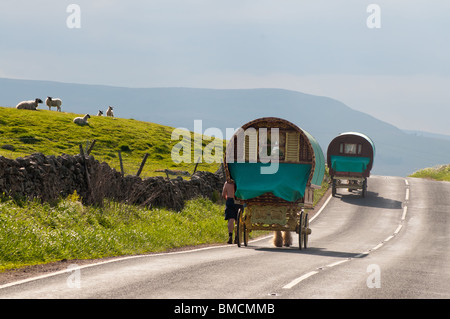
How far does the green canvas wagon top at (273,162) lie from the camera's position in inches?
746

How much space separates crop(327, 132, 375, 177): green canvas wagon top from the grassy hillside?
10734 millimetres

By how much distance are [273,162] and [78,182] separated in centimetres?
645

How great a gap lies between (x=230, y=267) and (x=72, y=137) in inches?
1747

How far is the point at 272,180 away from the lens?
62.8 ft

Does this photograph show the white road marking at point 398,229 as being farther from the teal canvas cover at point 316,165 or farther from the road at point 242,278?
the teal canvas cover at point 316,165

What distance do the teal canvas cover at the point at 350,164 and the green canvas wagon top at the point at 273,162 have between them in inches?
857

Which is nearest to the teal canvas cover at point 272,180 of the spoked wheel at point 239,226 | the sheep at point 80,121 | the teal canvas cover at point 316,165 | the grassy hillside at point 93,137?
the teal canvas cover at point 316,165

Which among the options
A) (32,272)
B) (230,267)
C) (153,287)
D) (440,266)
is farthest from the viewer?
(440,266)

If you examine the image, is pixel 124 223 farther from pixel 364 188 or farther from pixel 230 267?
pixel 364 188

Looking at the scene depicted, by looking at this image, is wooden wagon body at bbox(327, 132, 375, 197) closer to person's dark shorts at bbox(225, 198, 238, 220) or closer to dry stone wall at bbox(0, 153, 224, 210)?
dry stone wall at bbox(0, 153, 224, 210)

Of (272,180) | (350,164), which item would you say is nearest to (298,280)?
(272,180)

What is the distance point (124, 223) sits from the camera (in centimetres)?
1978

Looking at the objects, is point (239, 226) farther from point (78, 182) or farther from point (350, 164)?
point (350, 164)
